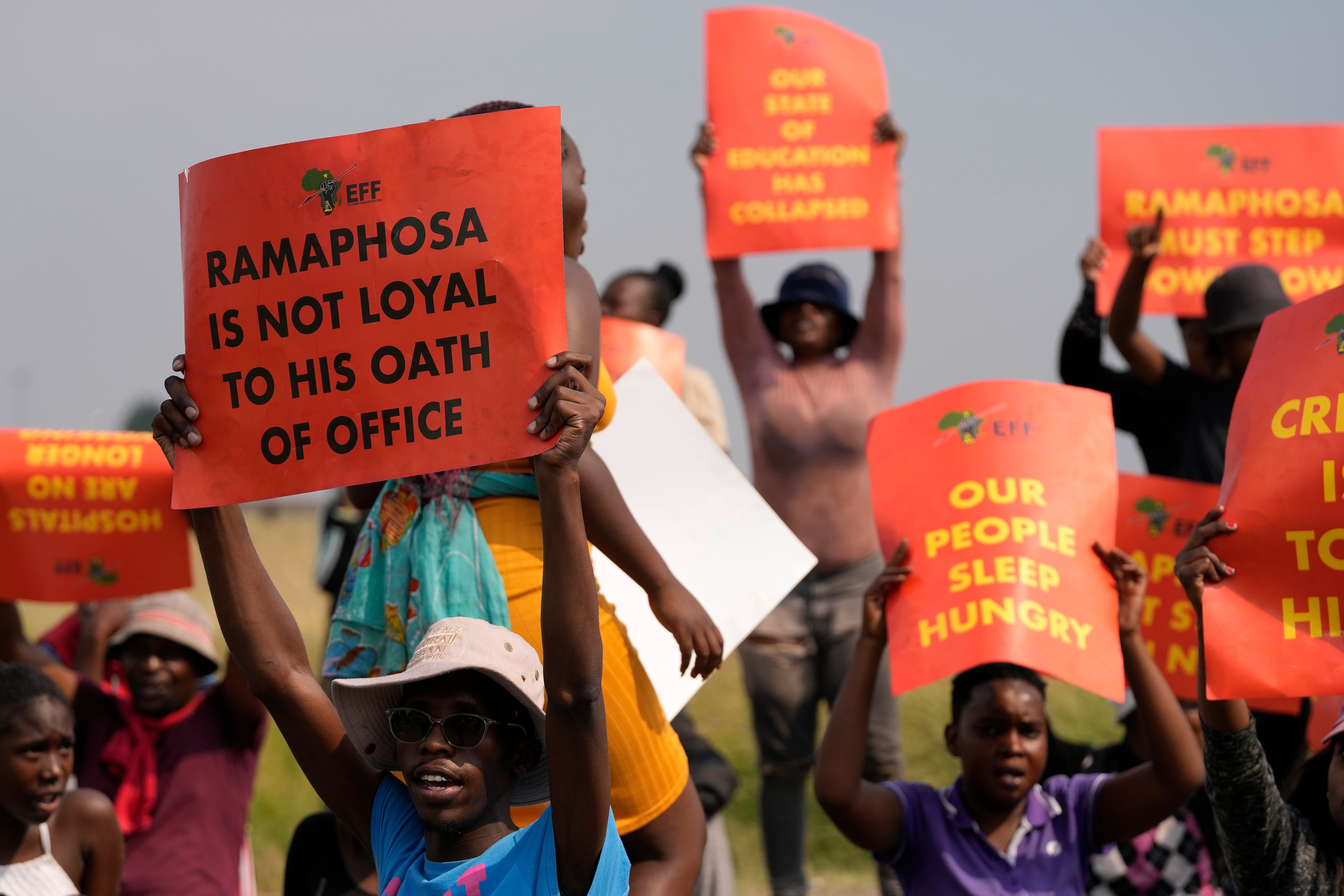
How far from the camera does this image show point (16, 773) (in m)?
3.68

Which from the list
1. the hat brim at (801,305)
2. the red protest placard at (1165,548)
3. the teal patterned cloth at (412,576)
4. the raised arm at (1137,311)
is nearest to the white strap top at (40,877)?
the teal patterned cloth at (412,576)

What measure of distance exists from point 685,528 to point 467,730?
109cm

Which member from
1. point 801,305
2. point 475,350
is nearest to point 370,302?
point 475,350

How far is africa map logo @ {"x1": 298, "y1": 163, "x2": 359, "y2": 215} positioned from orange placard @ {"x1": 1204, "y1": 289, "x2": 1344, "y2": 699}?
1927 millimetres

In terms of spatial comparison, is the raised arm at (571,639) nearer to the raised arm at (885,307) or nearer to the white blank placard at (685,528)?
the white blank placard at (685,528)

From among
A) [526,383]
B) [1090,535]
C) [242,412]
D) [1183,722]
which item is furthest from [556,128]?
[1183,722]

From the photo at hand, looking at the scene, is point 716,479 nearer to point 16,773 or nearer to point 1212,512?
point 1212,512

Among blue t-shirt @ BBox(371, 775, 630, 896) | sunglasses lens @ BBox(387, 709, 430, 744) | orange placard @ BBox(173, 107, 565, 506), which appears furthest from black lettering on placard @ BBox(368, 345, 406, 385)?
blue t-shirt @ BBox(371, 775, 630, 896)

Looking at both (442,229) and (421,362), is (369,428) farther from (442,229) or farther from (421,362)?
(442,229)

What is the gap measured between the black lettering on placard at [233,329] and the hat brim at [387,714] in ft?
2.16

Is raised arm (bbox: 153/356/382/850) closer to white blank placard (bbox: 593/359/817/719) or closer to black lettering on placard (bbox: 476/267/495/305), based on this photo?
black lettering on placard (bbox: 476/267/495/305)

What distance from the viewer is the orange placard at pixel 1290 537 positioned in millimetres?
2850

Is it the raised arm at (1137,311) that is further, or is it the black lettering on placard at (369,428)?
the raised arm at (1137,311)

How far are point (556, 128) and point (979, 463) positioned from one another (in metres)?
1.75
